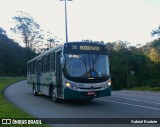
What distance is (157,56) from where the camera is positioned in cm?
9656

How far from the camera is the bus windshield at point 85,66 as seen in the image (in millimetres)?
17547

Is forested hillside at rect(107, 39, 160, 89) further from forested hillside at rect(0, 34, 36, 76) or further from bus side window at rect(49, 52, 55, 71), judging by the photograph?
bus side window at rect(49, 52, 55, 71)

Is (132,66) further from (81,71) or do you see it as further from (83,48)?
(81,71)

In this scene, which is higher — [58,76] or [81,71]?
[81,71]

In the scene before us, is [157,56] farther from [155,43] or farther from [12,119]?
[12,119]

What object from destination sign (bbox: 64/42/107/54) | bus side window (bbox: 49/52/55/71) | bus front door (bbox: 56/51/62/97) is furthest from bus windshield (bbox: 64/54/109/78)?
bus side window (bbox: 49/52/55/71)

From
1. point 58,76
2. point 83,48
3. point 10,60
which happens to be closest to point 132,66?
point 10,60

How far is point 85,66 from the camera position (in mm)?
17656

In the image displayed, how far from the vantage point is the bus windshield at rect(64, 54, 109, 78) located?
57.6 ft

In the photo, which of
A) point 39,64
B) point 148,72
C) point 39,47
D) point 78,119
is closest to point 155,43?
point 148,72

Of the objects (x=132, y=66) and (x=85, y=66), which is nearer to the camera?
(x=85, y=66)

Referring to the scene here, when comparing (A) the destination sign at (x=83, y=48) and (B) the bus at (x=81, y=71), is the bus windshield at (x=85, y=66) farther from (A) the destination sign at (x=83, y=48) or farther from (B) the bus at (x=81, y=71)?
(A) the destination sign at (x=83, y=48)

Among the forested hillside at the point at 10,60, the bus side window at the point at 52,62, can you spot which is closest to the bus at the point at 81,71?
the bus side window at the point at 52,62

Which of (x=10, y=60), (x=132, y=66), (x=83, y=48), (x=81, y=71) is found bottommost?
(x=81, y=71)
